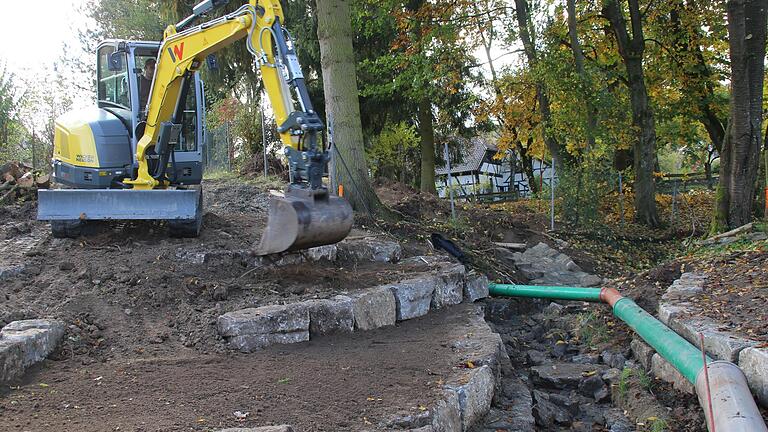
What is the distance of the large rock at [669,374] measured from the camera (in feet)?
17.4

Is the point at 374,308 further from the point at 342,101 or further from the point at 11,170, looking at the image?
the point at 11,170

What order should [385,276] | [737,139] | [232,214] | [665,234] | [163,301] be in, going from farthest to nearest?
[665,234] < [737,139] < [232,214] < [385,276] < [163,301]

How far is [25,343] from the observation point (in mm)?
4840

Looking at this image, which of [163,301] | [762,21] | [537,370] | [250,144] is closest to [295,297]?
[163,301]

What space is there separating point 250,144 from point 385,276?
11.5 m

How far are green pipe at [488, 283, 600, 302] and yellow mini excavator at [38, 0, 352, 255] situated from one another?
3078 millimetres

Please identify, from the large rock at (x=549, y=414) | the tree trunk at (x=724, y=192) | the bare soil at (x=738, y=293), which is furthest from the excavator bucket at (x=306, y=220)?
the tree trunk at (x=724, y=192)

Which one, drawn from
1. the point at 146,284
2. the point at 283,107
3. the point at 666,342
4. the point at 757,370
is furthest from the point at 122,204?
the point at 757,370

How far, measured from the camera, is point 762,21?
12344 millimetres

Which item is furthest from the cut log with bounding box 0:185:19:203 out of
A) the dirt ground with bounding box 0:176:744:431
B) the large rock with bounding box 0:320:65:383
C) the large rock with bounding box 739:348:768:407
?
the large rock with bounding box 739:348:768:407

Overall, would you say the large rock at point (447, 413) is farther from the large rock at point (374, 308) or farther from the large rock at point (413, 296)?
the large rock at point (413, 296)

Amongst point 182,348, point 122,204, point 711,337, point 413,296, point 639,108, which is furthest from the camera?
point 639,108

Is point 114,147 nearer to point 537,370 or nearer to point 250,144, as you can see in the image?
point 537,370

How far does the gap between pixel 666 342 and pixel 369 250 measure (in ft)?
13.0
